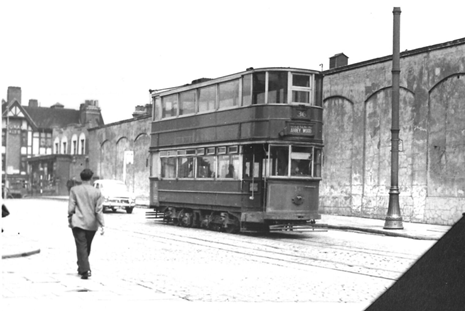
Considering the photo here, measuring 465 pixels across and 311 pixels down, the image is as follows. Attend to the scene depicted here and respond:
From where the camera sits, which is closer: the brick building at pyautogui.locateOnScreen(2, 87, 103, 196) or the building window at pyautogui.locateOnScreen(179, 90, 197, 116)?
the building window at pyautogui.locateOnScreen(179, 90, 197, 116)

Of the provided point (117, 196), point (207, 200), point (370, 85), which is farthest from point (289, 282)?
point (117, 196)

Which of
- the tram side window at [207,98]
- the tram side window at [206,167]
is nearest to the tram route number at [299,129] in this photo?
the tram side window at [206,167]

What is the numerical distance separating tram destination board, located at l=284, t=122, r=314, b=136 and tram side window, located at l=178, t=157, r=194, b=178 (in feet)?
14.6

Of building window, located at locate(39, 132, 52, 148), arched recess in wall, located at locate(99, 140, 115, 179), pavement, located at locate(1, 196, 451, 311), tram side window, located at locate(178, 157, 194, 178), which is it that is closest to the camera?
pavement, located at locate(1, 196, 451, 311)

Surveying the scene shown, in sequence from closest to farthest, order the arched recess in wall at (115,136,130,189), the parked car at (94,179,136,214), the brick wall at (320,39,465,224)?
the brick wall at (320,39,465,224), the parked car at (94,179,136,214), the arched recess in wall at (115,136,130,189)

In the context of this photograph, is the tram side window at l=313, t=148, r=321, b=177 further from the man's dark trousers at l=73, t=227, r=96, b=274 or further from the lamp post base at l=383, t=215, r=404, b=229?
the man's dark trousers at l=73, t=227, r=96, b=274

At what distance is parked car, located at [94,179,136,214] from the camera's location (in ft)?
111

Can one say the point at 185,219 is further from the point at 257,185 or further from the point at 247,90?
the point at 247,90

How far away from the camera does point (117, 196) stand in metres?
34.1

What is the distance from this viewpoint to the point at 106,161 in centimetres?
5466

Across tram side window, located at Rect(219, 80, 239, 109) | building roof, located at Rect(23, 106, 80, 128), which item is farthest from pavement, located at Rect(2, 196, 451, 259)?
building roof, located at Rect(23, 106, 80, 128)

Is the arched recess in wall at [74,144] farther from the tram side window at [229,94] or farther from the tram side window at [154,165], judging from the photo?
the tram side window at [229,94]

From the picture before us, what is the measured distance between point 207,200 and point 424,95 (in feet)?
28.1

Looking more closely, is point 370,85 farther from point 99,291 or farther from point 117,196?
point 99,291
